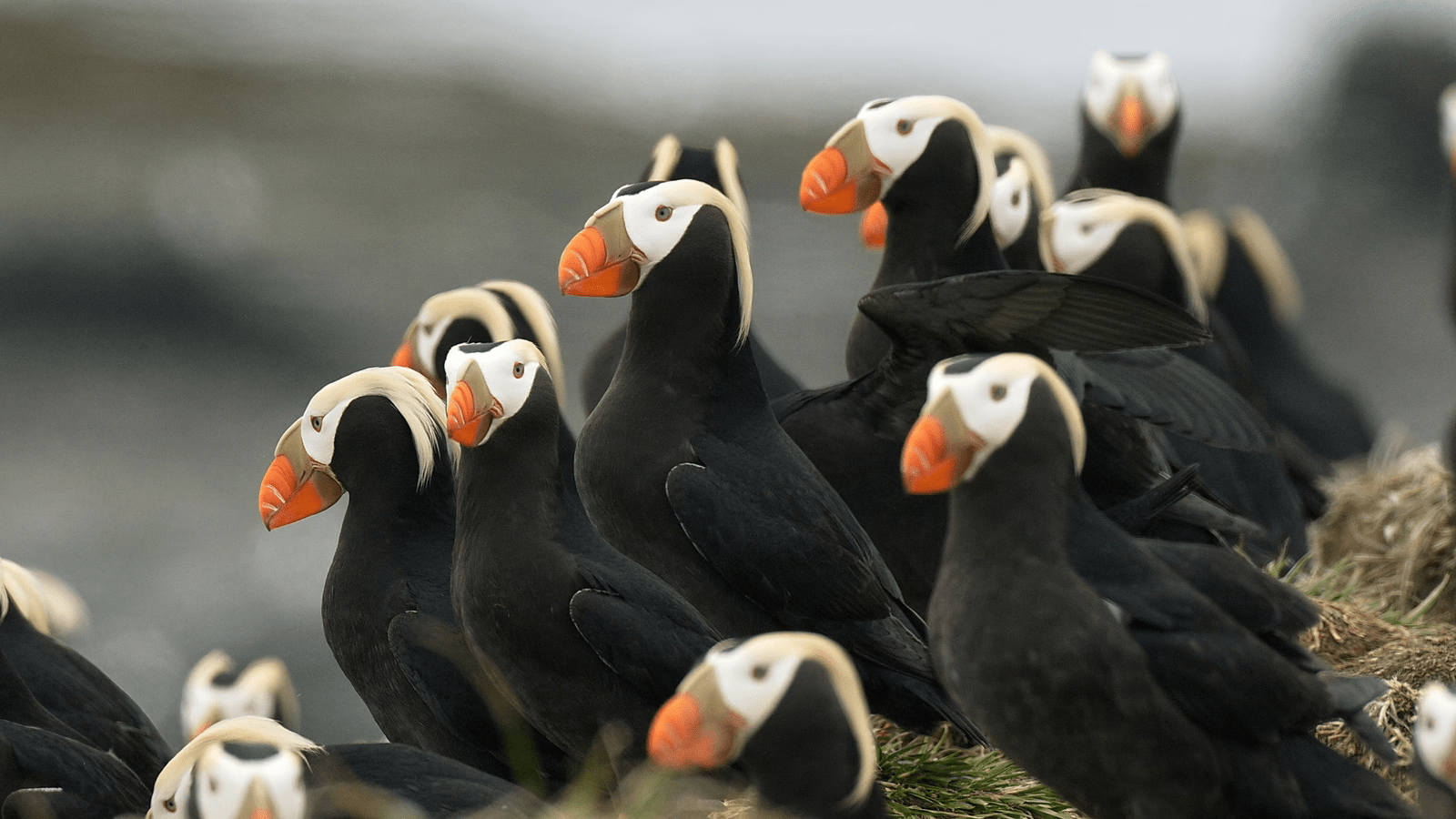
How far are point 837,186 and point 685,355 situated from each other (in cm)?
61

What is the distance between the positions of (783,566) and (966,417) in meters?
1.09

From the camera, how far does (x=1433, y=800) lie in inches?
135

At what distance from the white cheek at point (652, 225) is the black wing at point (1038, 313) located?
499mm

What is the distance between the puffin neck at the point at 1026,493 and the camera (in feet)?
11.7

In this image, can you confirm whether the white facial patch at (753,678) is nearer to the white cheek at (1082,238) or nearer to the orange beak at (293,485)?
the orange beak at (293,485)

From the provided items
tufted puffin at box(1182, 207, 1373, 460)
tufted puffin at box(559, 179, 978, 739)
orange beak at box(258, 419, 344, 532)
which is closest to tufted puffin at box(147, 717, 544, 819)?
orange beak at box(258, 419, 344, 532)

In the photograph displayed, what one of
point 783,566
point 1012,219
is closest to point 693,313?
point 783,566

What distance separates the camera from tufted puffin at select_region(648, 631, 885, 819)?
10.6 ft

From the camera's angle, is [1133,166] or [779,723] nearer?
[779,723]

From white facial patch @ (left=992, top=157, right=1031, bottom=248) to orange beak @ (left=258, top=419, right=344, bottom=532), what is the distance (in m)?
2.56

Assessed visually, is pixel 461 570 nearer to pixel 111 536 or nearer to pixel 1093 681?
pixel 1093 681

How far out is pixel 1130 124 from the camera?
7.59 m

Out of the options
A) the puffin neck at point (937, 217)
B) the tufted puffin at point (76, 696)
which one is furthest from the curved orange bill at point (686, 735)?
the tufted puffin at point (76, 696)

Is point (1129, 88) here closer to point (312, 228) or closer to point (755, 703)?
point (755, 703)
